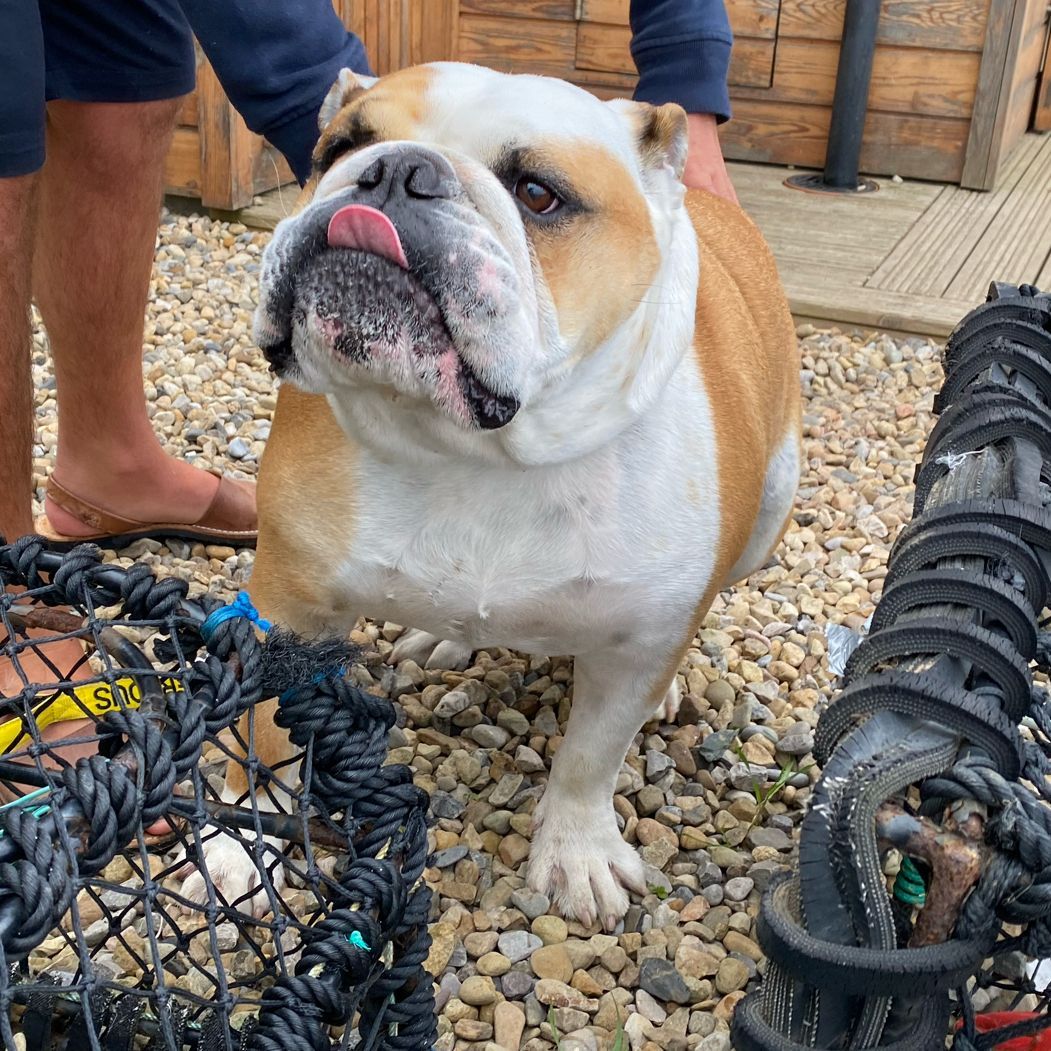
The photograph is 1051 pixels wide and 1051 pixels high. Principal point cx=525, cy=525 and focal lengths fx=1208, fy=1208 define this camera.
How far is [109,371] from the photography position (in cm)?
258

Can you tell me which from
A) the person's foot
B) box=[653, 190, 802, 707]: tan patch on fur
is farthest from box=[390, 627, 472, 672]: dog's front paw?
the person's foot

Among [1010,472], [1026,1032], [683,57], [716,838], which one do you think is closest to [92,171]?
[683,57]

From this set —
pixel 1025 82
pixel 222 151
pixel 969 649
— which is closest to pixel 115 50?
pixel 969 649

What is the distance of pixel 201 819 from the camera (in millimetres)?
979

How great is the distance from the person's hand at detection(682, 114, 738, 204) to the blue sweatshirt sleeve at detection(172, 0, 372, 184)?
0.70m

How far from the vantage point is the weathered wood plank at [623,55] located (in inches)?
218

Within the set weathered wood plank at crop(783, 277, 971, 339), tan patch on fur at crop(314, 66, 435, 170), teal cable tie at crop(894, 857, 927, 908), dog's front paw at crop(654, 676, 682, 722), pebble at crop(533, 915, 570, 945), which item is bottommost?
pebble at crop(533, 915, 570, 945)

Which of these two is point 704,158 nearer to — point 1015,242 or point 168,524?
point 168,524

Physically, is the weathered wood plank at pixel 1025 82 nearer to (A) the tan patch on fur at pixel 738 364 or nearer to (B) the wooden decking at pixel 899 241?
(B) the wooden decking at pixel 899 241

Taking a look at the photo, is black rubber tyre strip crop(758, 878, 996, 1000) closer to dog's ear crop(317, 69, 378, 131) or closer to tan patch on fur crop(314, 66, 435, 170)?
tan patch on fur crop(314, 66, 435, 170)

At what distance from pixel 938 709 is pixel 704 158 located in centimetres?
175

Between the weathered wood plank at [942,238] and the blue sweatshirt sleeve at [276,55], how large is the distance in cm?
270

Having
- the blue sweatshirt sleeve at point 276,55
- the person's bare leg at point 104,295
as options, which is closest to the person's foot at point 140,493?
the person's bare leg at point 104,295

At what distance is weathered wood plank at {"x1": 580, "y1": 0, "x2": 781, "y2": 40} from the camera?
214 inches
